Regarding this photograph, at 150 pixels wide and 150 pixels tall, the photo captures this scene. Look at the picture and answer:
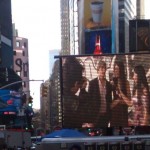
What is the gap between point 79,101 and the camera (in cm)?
3409

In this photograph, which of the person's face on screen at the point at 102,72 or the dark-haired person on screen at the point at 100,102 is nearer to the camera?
the dark-haired person on screen at the point at 100,102

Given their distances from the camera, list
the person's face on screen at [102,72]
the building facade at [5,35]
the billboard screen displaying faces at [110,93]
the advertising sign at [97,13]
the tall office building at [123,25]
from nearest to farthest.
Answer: the billboard screen displaying faces at [110,93] → the person's face on screen at [102,72] → the building facade at [5,35] → the advertising sign at [97,13] → the tall office building at [123,25]

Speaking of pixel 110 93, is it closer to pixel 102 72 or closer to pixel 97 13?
pixel 102 72

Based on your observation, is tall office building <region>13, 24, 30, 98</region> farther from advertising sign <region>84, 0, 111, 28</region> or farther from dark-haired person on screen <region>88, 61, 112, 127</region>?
dark-haired person on screen <region>88, 61, 112, 127</region>

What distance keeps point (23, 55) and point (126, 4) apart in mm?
39962

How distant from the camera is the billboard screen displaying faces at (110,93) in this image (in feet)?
112

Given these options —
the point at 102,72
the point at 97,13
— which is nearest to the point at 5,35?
the point at 97,13

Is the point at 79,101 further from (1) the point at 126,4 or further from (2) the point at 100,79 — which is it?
(1) the point at 126,4

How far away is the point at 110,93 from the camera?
112 ft

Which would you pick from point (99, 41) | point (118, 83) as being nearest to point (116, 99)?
point (118, 83)

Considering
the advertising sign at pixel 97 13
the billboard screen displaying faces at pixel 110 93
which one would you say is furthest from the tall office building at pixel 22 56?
the billboard screen displaying faces at pixel 110 93

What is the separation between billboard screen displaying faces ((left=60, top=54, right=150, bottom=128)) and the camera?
34.0 m

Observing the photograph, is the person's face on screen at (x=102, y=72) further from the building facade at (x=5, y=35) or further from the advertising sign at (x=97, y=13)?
the advertising sign at (x=97, y=13)

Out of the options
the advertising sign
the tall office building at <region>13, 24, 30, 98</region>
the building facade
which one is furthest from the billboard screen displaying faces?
the tall office building at <region>13, 24, 30, 98</region>
